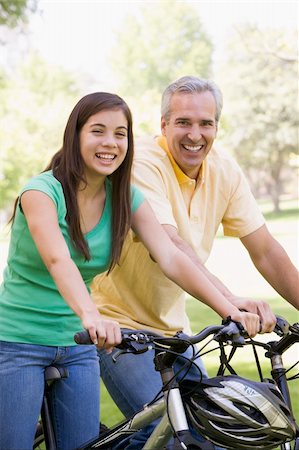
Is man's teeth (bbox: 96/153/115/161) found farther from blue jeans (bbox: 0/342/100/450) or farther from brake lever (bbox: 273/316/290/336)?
brake lever (bbox: 273/316/290/336)

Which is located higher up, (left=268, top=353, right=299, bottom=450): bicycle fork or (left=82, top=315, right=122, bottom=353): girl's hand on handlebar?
(left=82, top=315, right=122, bottom=353): girl's hand on handlebar

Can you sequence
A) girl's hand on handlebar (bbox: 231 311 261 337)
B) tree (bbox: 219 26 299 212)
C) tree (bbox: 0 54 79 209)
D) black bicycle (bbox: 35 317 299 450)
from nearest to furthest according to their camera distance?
1. black bicycle (bbox: 35 317 299 450)
2. girl's hand on handlebar (bbox: 231 311 261 337)
3. tree (bbox: 0 54 79 209)
4. tree (bbox: 219 26 299 212)

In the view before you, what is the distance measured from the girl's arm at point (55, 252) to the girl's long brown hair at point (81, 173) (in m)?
0.14

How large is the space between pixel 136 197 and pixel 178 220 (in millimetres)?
470

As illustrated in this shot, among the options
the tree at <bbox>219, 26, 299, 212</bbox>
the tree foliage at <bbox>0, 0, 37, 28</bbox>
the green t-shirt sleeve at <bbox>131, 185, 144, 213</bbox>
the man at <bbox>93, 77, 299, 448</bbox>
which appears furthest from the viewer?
the tree at <bbox>219, 26, 299, 212</bbox>

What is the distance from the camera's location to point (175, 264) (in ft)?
11.4

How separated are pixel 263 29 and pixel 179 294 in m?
54.0

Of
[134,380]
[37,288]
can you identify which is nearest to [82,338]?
[37,288]

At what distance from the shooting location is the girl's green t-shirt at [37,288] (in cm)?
344

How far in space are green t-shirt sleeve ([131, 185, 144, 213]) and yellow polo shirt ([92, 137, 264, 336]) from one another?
205 mm

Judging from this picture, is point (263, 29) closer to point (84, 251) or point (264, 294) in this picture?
point (264, 294)

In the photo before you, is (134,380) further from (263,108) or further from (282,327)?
(263,108)

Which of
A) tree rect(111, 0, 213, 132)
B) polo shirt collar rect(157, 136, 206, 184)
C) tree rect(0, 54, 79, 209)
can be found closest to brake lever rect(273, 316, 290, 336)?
polo shirt collar rect(157, 136, 206, 184)

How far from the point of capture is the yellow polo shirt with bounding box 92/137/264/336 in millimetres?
3986
